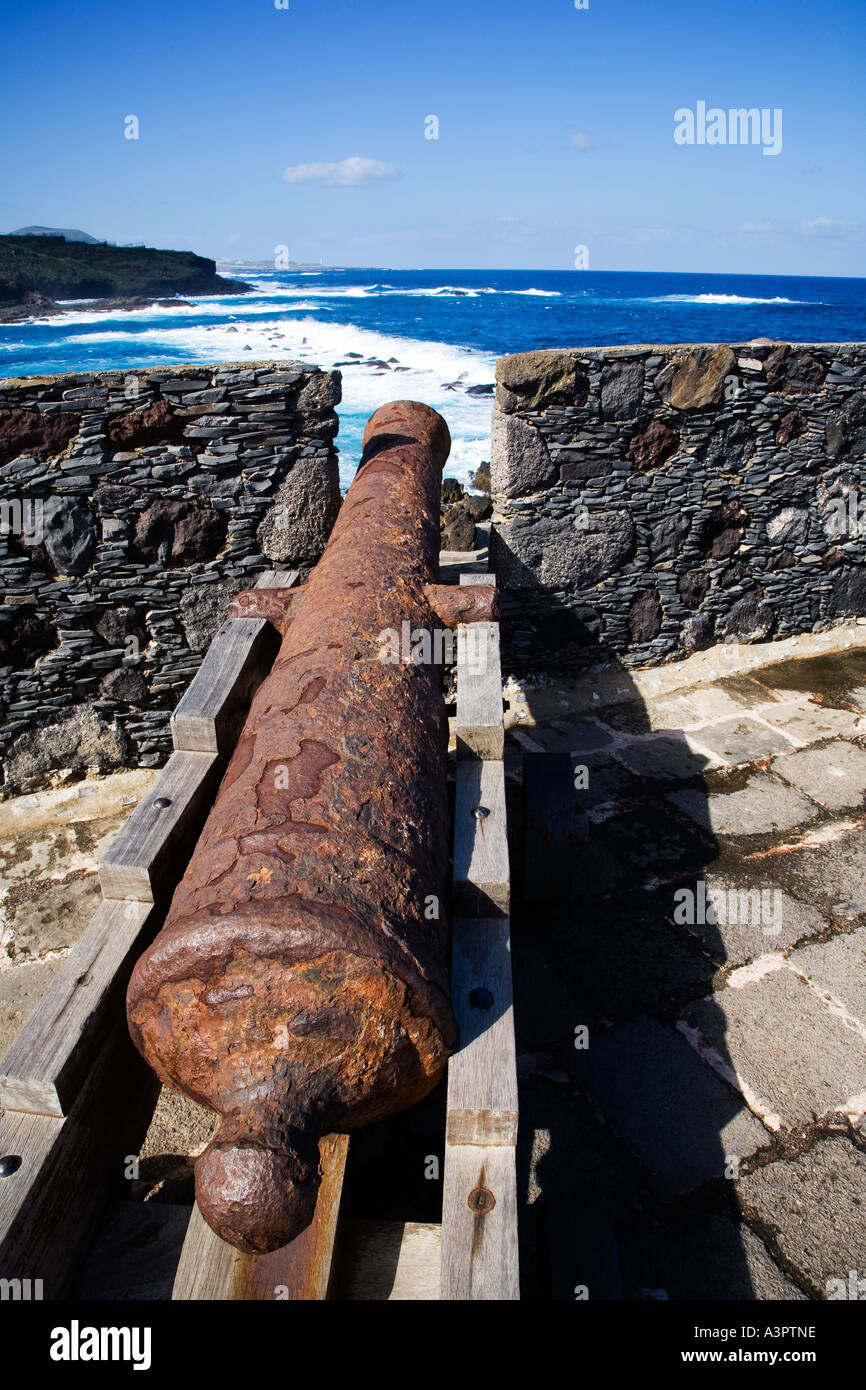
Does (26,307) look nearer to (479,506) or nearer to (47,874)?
(479,506)

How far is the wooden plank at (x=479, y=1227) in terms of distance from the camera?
5.11 ft

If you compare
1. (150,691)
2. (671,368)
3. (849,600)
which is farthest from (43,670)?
(849,600)

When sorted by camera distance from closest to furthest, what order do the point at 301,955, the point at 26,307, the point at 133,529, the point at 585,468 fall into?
1. the point at 301,955
2. the point at 133,529
3. the point at 585,468
4. the point at 26,307

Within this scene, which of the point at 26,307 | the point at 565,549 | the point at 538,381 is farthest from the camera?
the point at 26,307

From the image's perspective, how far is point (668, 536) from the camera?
566 cm

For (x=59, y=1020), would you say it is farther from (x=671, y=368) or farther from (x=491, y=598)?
(x=671, y=368)

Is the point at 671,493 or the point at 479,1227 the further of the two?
the point at 671,493

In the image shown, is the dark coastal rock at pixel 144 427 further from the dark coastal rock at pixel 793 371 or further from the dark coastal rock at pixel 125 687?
the dark coastal rock at pixel 793 371

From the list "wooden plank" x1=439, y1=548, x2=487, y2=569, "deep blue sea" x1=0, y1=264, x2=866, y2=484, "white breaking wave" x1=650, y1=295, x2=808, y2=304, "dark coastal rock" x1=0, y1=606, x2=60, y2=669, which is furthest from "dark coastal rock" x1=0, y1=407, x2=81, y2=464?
"white breaking wave" x1=650, y1=295, x2=808, y2=304

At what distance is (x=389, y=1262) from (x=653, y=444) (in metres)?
4.85

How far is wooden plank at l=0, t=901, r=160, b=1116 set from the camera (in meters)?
1.68

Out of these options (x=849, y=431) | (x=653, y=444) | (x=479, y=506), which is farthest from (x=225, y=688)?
(x=479, y=506)

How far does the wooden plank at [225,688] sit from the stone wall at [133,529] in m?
1.81
